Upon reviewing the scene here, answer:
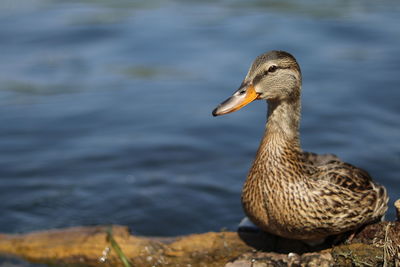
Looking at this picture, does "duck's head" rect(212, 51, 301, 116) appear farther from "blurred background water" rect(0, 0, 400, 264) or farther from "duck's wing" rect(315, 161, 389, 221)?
"blurred background water" rect(0, 0, 400, 264)

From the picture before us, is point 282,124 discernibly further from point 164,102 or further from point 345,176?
point 164,102

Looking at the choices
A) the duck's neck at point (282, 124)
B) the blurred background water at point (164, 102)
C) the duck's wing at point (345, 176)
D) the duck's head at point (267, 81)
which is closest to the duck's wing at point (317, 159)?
the duck's wing at point (345, 176)

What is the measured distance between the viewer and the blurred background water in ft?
26.0

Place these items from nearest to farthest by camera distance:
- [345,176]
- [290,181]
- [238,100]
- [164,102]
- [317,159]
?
[238,100] < [290,181] < [345,176] < [317,159] < [164,102]

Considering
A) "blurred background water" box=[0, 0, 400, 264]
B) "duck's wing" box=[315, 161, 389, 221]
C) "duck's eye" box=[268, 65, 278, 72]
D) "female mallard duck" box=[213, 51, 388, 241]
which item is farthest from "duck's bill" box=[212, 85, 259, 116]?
"blurred background water" box=[0, 0, 400, 264]

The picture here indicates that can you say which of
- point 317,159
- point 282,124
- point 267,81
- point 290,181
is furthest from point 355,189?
point 267,81

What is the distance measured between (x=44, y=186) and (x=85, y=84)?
9.83 ft

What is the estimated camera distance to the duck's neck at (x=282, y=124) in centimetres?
581

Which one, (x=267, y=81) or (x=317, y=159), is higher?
(x=267, y=81)

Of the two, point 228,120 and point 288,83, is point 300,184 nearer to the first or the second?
point 288,83

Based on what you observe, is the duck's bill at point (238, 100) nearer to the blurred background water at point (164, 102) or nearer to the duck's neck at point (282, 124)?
the duck's neck at point (282, 124)

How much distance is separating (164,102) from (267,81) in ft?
16.5

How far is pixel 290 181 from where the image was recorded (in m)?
5.65

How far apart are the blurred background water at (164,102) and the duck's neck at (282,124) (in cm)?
167
